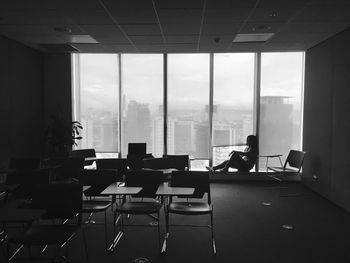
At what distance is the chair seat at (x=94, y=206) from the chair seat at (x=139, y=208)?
7.8 inches

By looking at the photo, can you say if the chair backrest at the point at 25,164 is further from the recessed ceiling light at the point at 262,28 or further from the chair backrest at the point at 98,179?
the recessed ceiling light at the point at 262,28

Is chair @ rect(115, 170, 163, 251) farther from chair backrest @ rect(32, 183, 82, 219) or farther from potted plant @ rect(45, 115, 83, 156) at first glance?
potted plant @ rect(45, 115, 83, 156)

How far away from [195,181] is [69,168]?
2670 millimetres

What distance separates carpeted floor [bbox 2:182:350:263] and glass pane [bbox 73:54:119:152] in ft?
11.5

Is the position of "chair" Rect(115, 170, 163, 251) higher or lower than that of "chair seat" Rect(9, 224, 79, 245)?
higher

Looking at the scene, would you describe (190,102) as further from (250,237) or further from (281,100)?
(250,237)

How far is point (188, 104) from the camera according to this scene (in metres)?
8.29

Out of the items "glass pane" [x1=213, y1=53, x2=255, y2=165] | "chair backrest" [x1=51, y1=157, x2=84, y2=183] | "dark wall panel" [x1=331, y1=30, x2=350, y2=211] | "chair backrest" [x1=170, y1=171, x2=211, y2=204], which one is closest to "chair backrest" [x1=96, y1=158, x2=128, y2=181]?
"chair backrest" [x1=51, y1=157, x2=84, y2=183]

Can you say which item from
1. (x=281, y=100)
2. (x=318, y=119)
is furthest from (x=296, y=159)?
(x=281, y=100)

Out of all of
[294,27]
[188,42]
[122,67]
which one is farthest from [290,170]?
[122,67]

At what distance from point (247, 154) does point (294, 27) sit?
335 centimetres

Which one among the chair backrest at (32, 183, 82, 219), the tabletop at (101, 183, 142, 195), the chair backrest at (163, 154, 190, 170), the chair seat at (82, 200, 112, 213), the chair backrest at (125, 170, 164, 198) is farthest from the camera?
the chair backrest at (163, 154, 190, 170)

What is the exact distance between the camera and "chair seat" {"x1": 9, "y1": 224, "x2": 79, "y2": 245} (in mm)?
Answer: 2970

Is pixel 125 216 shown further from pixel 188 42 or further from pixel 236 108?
pixel 236 108
